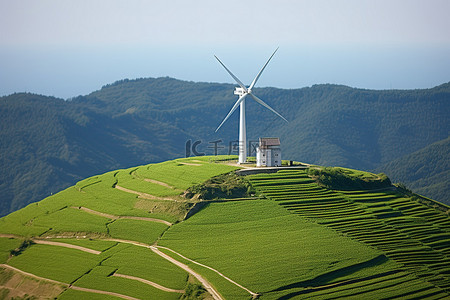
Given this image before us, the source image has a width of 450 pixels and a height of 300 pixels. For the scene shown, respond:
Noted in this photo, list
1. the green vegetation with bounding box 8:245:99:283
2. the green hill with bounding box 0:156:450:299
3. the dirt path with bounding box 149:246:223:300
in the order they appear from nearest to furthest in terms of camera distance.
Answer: the dirt path with bounding box 149:246:223:300 < the green hill with bounding box 0:156:450:299 < the green vegetation with bounding box 8:245:99:283

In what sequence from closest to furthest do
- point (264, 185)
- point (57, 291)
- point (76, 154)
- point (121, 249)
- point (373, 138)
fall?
point (57, 291), point (121, 249), point (264, 185), point (76, 154), point (373, 138)

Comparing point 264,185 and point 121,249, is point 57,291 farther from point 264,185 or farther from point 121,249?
point 264,185

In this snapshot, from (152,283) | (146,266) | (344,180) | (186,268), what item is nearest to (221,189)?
(344,180)

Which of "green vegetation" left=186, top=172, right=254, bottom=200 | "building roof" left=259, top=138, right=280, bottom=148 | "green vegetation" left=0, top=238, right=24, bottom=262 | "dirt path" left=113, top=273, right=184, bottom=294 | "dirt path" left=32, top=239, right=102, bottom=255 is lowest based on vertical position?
"dirt path" left=113, top=273, right=184, bottom=294

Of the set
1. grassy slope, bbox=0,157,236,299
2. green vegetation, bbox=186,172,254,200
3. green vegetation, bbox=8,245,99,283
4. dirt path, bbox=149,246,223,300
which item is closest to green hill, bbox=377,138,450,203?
green vegetation, bbox=186,172,254,200

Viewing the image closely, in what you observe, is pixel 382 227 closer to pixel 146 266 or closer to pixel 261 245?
pixel 261 245

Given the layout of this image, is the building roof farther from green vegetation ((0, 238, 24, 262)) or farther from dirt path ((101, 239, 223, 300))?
green vegetation ((0, 238, 24, 262))

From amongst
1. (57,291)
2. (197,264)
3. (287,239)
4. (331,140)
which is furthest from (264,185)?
(331,140)
